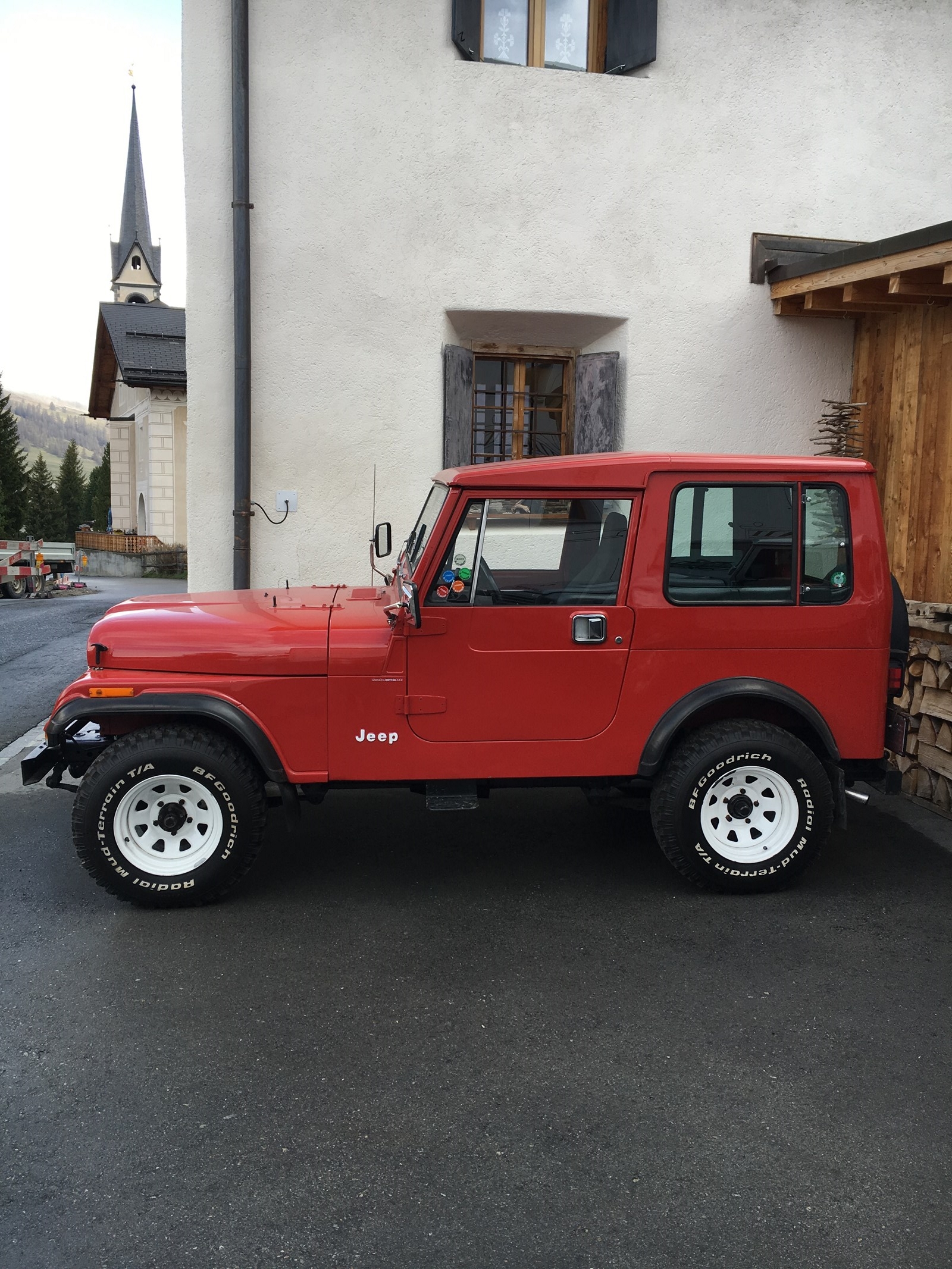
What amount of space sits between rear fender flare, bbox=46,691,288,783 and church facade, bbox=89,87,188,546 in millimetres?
24549

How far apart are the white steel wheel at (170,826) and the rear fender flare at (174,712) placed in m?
0.28

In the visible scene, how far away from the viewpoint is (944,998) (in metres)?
3.68

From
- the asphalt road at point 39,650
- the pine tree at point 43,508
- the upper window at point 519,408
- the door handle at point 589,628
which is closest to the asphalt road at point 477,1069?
the door handle at point 589,628

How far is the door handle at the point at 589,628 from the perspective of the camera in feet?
14.5

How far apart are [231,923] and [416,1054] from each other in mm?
1313

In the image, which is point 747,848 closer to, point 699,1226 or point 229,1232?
point 699,1226

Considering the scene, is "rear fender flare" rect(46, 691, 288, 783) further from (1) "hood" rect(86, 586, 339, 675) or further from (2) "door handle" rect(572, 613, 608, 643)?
(2) "door handle" rect(572, 613, 608, 643)

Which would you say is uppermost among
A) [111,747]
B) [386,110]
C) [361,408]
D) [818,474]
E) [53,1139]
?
[386,110]

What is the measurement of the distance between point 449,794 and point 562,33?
6.42 m

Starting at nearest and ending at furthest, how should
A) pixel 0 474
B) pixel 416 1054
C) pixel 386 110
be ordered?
pixel 416 1054
pixel 386 110
pixel 0 474

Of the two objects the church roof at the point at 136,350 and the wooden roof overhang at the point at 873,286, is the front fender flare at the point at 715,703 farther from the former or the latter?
the church roof at the point at 136,350

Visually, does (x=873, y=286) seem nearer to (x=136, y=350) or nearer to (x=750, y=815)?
(x=750, y=815)

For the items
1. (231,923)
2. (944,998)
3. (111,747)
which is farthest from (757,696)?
(111,747)

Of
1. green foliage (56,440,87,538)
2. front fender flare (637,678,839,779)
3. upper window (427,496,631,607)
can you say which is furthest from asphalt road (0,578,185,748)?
green foliage (56,440,87,538)
